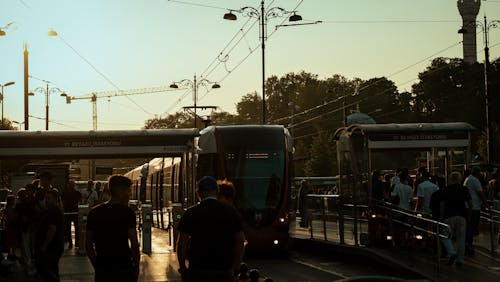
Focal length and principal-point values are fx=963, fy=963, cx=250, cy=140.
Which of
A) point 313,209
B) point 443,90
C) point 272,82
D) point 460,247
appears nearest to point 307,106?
point 272,82

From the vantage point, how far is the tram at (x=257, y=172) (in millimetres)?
23703

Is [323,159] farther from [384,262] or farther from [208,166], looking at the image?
[384,262]

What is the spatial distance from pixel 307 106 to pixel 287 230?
105299 mm

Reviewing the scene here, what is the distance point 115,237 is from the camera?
8.67 m

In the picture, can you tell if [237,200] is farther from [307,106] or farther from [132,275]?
[307,106]

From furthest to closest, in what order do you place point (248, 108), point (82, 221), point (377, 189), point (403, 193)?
point (248, 108) → point (82, 221) → point (377, 189) → point (403, 193)

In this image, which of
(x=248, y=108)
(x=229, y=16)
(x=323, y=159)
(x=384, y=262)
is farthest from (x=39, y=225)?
(x=248, y=108)

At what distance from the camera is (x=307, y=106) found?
128750 mm

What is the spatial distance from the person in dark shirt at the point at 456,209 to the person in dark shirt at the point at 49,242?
7679 millimetres

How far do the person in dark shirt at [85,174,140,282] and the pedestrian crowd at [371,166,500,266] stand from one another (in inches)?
370

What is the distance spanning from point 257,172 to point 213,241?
16.2 m

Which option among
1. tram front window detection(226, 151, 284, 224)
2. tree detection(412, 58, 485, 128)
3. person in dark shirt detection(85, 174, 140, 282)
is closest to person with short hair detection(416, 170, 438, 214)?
tram front window detection(226, 151, 284, 224)

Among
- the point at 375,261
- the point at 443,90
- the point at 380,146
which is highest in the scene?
the point at 443,90

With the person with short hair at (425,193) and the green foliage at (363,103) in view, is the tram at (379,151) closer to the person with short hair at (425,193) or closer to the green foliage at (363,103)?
the person with short hair at (425,193)
